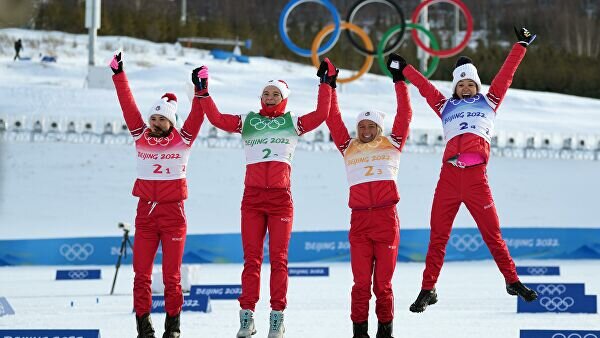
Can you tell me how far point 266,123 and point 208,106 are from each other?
43 centimetres

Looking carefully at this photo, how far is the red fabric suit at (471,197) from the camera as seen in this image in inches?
300

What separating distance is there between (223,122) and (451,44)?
44.4 meters

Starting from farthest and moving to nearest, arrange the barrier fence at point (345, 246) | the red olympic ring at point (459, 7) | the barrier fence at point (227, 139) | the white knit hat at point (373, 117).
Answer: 1. the red olympic ring at point (459, 7)
2. the barrier fence at point (227, 139)
3. the barrier fence at point (345, 246)
4. the white knit hat at point (373, 117)

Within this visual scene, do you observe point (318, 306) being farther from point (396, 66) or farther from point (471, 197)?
point (396, 66)

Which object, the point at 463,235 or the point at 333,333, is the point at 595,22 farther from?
the point at 333,333

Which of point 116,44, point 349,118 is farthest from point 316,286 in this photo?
point 116,44

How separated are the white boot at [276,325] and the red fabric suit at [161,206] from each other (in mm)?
687

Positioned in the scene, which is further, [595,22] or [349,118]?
[595,22]

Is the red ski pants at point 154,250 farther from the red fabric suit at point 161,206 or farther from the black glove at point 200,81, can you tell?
the black glove at point 200,81

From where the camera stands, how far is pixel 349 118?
2766 centimetres

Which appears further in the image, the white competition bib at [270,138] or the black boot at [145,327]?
the white competition bib at [270,138]

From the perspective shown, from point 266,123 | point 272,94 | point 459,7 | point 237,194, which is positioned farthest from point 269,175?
point 459,7

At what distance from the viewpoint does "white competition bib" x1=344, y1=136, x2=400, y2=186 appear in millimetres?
7602

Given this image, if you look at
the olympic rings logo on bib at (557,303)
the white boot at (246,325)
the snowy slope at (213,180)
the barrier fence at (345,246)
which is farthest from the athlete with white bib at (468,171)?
the snowy slope at (213,180)
